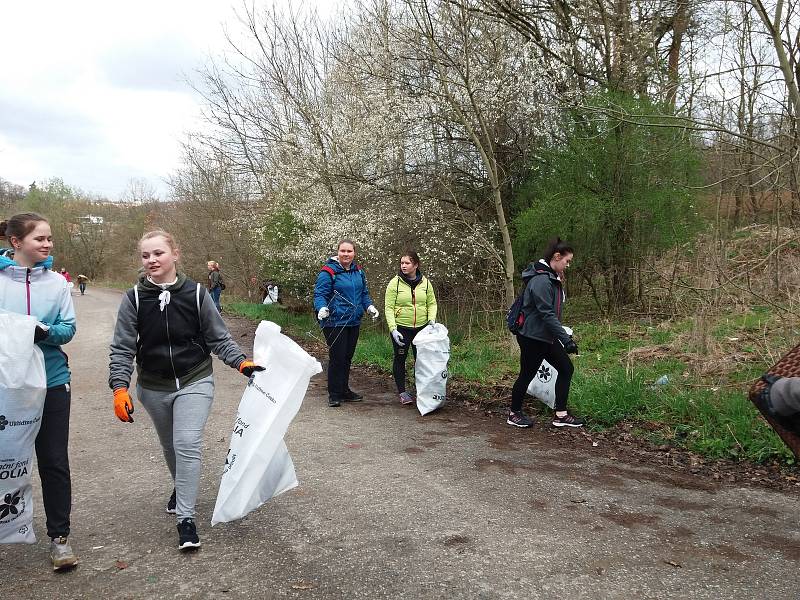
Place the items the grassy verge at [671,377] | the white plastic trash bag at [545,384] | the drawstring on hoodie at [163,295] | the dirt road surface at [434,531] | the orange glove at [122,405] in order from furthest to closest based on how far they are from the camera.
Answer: the white plastic trash bag at [545,384] → the grassy verge at [671,377] → the drawstring on hoodie at [163,295] → the orange glove at [122,405] → the dirt road surface at [434,531]

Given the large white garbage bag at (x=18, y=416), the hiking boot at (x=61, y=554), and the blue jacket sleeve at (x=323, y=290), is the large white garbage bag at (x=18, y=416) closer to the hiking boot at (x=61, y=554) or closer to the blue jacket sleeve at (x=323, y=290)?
the hiking boot at (x=61, y=554)

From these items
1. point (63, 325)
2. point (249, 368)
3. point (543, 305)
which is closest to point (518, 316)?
point (543, 305)

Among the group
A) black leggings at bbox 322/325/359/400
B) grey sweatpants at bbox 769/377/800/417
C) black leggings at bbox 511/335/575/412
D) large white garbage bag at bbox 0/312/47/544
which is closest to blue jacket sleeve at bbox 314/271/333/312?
black leggings at bbox 322/325/359/400

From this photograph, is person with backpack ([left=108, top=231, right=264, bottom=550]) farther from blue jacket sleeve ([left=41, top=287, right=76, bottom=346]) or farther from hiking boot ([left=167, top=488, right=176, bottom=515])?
hiking boot ([left=167, top=488, right=176, bottom=515])

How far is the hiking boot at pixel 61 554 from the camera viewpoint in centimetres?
320

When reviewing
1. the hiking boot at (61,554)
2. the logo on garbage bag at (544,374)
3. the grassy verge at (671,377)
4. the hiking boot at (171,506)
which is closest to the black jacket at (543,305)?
the logo on garbage bag at (544,374)

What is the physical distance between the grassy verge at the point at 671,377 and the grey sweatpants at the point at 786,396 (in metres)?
3.22

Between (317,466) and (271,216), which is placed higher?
(271,216)

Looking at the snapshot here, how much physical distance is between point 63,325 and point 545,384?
4.51 metres

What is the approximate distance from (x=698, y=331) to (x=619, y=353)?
1.27 meters

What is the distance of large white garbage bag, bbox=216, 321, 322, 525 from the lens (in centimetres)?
346

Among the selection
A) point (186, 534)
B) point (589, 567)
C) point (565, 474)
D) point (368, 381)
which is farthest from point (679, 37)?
point (186, 534)

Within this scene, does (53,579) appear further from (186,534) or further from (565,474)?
(565,474)

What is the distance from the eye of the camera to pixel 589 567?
315 centimetres
